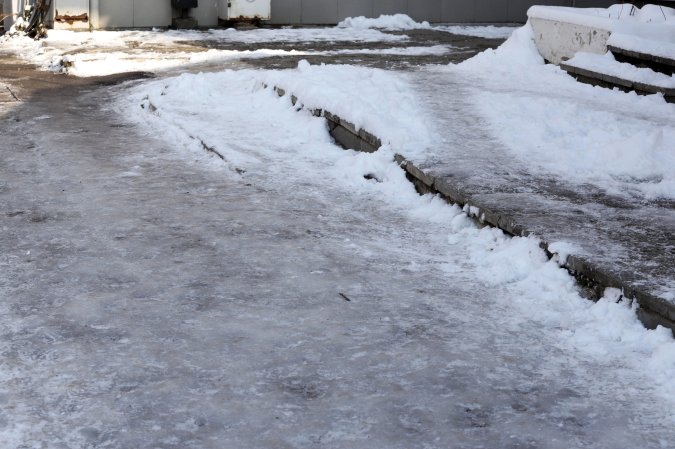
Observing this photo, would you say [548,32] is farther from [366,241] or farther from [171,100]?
[366,241]

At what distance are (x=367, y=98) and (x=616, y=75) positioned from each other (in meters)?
2.83

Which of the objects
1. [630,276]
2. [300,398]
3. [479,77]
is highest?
[479,77]

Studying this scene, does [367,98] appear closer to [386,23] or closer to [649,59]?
[649,59]

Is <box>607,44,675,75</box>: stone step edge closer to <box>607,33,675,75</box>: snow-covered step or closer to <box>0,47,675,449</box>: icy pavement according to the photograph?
<box>607,33,675,75</box>: snow-covered step

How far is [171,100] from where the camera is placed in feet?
33.6

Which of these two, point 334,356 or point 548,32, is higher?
point 548,32

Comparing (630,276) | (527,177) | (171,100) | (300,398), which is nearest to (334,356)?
(300,398)

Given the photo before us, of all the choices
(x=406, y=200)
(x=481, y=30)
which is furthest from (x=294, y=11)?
(x=406, y=200)

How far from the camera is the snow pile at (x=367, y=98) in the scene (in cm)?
773

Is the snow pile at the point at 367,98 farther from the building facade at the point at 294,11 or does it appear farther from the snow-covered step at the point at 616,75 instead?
the building facade at the point at 294,11

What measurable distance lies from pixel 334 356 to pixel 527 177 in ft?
9.47

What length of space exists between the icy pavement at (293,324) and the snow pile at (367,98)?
16.7 inches

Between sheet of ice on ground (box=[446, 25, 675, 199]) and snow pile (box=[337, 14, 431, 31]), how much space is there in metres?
8.03

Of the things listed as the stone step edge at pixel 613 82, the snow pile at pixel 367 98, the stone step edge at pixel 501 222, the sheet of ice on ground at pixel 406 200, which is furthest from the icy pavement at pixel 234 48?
the stone step edge at pixel 501 222
